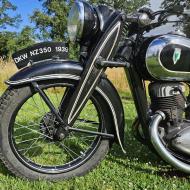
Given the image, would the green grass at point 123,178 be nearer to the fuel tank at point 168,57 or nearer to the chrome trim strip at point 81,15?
the fuel tank at point 168,57

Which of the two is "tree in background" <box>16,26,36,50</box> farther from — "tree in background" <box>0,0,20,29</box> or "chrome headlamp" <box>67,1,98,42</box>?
"chrome headlamp" <box>67,1,98,42</box>

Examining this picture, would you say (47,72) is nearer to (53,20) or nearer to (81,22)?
(81,22)

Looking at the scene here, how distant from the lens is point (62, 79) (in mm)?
3246

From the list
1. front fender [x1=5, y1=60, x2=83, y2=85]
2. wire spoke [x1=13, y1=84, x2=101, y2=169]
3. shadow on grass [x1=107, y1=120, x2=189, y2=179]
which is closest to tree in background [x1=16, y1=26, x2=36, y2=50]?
shadow on grass [x1=107, y1=120, x2=189, y2=179]

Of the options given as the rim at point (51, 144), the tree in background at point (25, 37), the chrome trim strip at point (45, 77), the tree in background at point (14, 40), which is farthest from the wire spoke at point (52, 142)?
the tree in background at point (25, 37)

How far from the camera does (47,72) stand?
3168mm

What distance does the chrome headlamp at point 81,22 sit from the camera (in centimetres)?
312

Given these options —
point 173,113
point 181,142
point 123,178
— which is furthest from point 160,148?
point 123,178

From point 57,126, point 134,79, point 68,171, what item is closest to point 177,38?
point 134,79

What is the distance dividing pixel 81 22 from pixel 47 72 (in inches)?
17.8

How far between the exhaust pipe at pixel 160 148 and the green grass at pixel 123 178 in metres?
0.18

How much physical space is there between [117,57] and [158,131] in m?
0.69

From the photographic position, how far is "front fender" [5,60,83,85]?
3.14 meters

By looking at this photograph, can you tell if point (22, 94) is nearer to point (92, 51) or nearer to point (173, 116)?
point (92, 51)
